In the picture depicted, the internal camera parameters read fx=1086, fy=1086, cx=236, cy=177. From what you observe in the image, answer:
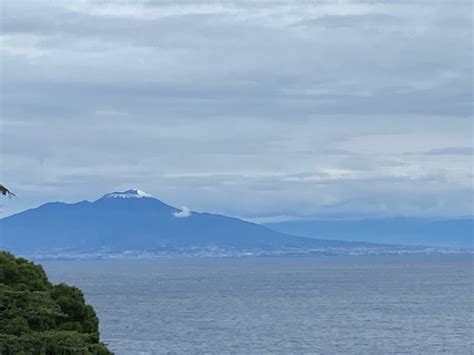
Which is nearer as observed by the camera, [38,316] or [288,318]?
[38,316]

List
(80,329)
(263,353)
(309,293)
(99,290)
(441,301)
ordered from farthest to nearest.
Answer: (99,290) < (309,293) < (441,301) < (263,353) < (80,329)

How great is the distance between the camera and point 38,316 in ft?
96.3

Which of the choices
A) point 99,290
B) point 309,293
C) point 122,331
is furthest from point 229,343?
point 99,290

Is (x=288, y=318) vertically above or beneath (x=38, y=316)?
beneath

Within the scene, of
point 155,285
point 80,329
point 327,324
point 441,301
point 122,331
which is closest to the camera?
point 80,329

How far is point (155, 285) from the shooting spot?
7303 inches

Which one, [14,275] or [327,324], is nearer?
[14,275]

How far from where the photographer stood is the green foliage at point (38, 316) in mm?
27422

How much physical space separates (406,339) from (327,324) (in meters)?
15.0

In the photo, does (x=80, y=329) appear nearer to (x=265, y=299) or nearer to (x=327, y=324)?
(x=327, y=324)

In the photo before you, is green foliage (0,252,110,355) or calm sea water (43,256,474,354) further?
calm sea water (43,256,474,354)

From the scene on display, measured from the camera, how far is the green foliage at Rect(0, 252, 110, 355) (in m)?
27.4

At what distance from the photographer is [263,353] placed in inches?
3263

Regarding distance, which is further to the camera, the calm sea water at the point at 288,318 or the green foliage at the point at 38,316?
the calm sea water at the point at 288,318
